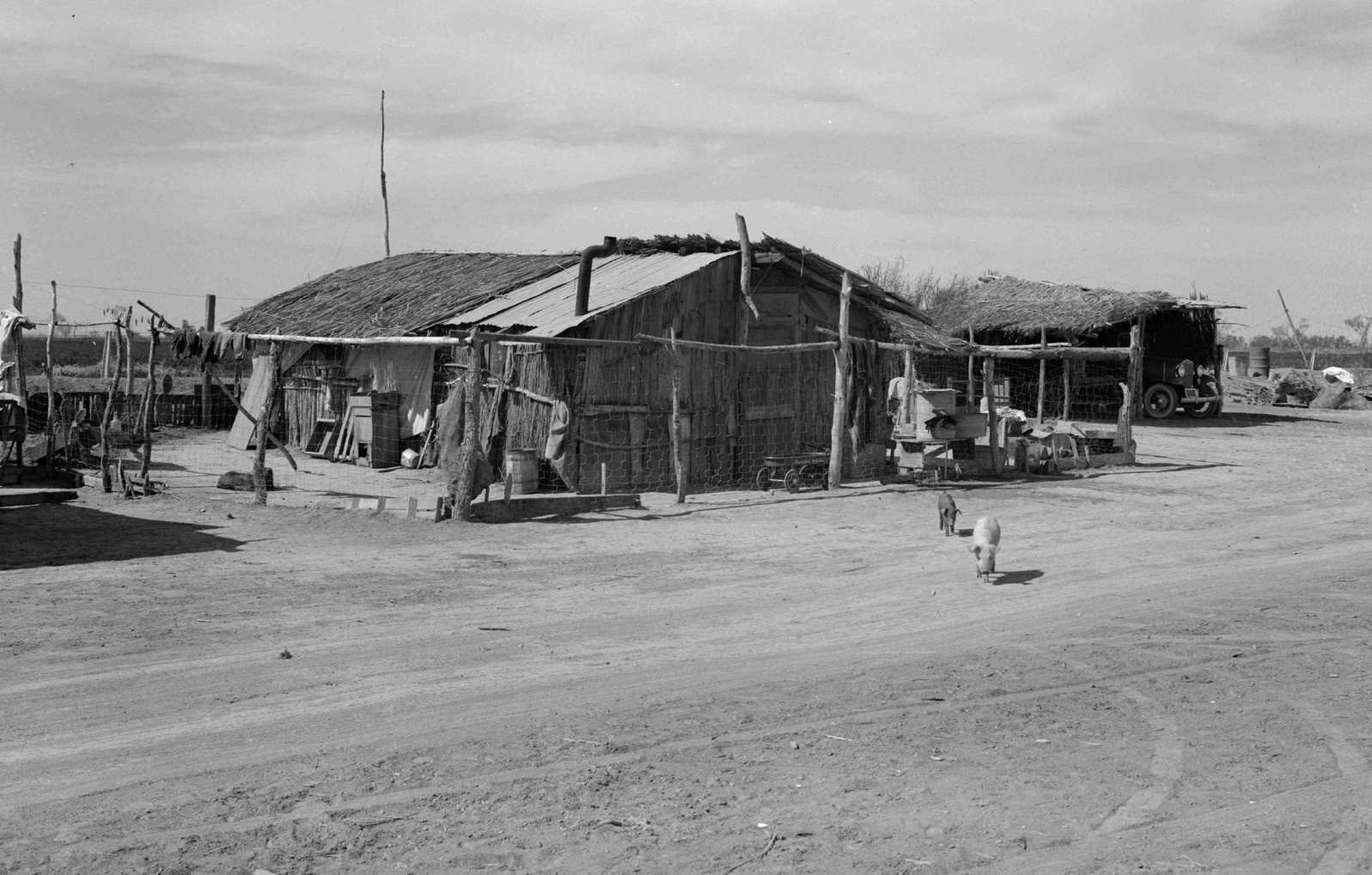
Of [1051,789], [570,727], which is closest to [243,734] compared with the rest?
[570,727]

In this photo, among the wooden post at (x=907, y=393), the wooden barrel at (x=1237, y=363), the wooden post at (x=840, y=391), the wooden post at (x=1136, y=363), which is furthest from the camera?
the wooden barrel at (x=1237, y=363)

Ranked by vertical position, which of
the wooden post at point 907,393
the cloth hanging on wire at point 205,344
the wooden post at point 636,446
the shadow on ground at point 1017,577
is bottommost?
the shadow on ground at point 1017,577

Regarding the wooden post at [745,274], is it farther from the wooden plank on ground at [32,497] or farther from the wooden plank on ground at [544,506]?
the wooden plank on ground at [32,497]

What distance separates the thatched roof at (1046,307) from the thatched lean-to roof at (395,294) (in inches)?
538

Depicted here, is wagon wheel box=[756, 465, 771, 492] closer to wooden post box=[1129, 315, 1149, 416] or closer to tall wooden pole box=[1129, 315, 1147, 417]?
wooden post box=[1129, 315, 1149, 416]

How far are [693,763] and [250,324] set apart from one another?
21.5 metres

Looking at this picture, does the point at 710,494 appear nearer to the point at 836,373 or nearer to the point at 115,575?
the point at 836,373

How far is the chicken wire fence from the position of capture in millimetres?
16750

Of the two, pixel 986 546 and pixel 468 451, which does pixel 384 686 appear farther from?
pixel 468 451

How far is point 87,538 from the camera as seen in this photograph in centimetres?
1252

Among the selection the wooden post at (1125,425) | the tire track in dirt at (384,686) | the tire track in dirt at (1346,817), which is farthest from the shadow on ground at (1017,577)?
the wooden post at (1125,425)

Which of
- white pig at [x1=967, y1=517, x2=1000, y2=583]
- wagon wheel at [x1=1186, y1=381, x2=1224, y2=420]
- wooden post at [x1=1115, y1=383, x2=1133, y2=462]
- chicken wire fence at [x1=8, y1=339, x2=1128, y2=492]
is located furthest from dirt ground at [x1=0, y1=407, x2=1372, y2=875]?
wagon wheel at [x1=1186, y1=381, x2=1224, y2=420]

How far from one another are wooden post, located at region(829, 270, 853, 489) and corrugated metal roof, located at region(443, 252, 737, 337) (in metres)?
1.75

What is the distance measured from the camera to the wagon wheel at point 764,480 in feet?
57.9
